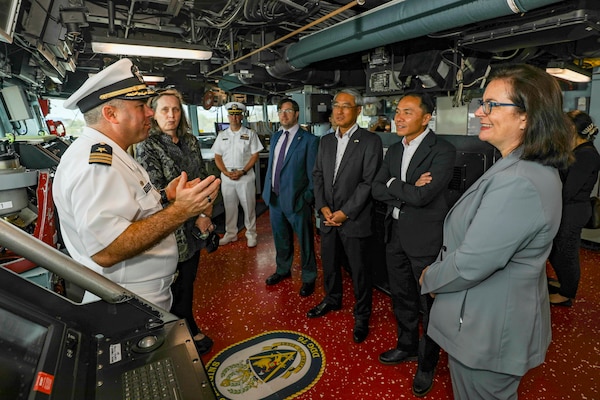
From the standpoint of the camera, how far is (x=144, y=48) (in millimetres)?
3416

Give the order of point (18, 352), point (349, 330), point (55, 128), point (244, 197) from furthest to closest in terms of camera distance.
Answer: point (55, 128) → point (244, 197) → point (349, 330) → point (18, 352)

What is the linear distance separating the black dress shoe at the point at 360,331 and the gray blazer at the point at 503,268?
1266 mm

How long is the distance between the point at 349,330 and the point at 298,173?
4.65 feet

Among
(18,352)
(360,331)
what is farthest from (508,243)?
(360,331)

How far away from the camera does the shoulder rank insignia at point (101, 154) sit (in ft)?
3.86

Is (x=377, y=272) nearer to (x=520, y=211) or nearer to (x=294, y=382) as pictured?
(x=294, y=382)

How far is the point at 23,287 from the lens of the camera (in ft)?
2.92

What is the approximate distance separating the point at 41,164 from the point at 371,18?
2806mm

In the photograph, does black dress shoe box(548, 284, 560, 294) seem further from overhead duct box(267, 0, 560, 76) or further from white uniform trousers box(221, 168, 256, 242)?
white uniform trousers box(221, 168, 256, 242)

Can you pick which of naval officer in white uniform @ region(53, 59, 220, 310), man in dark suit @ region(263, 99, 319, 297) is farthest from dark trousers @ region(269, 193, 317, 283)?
naval officer in white uniform @ region(53, 59, 220, 310)

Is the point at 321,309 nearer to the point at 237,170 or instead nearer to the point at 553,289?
the point at 553,289

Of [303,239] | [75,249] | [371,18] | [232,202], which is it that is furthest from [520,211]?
[232,202]

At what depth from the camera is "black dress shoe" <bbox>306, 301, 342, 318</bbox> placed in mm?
2799

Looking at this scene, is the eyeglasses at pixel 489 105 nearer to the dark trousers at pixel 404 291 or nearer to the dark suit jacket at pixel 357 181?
the dark trousers at pixel 404 291
